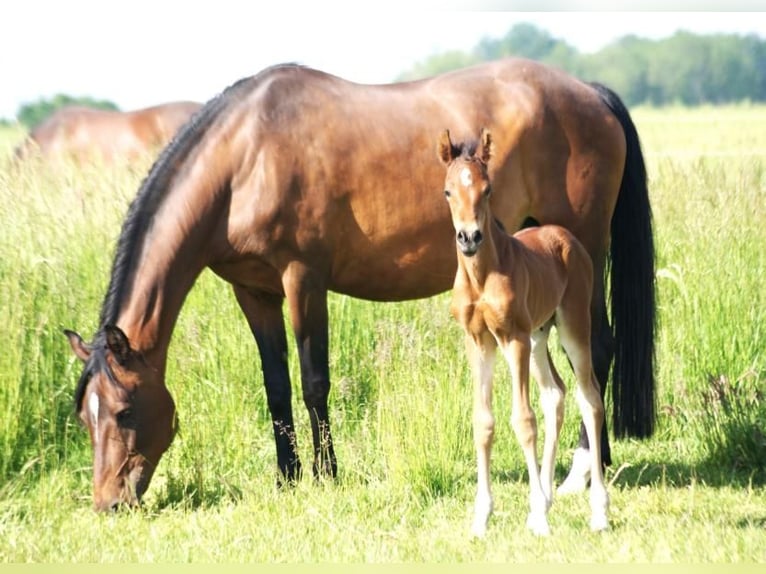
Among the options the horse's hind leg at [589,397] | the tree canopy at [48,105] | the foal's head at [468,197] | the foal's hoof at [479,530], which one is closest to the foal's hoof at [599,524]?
the horse's hind leg at [589,397]

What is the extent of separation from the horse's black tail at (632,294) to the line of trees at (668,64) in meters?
15.0

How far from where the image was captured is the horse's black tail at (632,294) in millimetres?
7352

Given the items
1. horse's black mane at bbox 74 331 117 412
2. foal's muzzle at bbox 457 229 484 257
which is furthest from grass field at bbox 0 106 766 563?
foal's muzzle at bbox 457 229 484 257

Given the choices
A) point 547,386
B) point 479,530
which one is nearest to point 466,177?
point 547,386

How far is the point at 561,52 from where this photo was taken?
220 feet

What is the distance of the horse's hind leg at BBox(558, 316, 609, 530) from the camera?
571 centimetres

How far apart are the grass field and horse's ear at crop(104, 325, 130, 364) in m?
0.83

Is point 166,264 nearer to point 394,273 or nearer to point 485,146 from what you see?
point 394,273

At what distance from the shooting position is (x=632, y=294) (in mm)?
7555

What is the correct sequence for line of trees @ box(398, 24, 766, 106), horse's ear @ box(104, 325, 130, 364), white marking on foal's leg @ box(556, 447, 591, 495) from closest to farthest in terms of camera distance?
horse's ear @ box(104, 325, 130, 364)
white marking on foal's leg @ box(556, 447, 591, 495)
line of trees @ box(398, 24, 766, 106)

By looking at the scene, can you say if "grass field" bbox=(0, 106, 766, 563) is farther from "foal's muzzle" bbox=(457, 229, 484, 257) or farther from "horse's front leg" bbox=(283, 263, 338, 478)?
"foal's muzzle" bbox=(457, 229, 484, 257)

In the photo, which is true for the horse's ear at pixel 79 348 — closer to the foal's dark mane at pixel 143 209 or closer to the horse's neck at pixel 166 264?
the foal's dark mane at pixel 143 209

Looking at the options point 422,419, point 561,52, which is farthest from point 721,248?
point 561,52

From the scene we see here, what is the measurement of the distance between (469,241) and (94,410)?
243 cm
